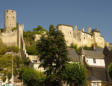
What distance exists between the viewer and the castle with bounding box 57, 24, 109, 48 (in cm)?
9738

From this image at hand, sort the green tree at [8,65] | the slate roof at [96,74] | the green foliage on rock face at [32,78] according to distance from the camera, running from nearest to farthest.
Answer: the green foliage on rock face at [32,78], the slate roof at [96,74], the green tree at [8,65]

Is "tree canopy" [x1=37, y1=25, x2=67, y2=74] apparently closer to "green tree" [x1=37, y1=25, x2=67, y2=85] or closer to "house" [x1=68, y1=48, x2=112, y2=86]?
"green tree" [x1=37, y1=25, x2=67, y2=85]

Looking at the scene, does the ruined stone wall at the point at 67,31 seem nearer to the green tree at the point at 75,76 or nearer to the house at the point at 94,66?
the house at the point at 94,66

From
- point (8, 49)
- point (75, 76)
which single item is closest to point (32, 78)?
point (75, 76)

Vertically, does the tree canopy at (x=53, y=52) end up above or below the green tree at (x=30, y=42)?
below

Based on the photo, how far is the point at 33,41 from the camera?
79.0 m

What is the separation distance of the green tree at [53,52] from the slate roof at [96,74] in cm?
1296

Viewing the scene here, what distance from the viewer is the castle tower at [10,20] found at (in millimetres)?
101438

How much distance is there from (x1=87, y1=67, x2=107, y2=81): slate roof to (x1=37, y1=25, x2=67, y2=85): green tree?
12964mm

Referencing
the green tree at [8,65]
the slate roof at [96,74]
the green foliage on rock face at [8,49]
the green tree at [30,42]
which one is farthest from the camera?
the green tree at [30,42]

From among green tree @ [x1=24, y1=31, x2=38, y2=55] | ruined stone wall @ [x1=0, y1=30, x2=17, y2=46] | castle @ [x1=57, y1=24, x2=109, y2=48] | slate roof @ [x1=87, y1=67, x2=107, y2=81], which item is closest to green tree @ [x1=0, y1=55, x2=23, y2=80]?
green tree @ [x1=24, y1=31, x2=38, y2=55]

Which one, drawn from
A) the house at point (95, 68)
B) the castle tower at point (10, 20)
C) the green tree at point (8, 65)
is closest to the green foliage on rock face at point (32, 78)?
the green tree at point (8, 65)

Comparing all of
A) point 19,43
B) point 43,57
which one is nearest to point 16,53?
point 19,43

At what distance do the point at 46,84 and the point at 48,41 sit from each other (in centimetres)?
686
